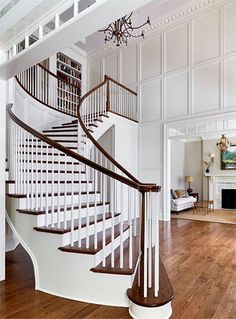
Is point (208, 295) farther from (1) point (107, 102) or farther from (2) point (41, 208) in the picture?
(1) point (107, 102)

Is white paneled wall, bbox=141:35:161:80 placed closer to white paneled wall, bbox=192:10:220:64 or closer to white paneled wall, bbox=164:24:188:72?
white paneled wall, bbox=164:24:188:72

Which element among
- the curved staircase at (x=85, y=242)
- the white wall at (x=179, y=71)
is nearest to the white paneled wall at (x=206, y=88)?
the white wall at (x=179, y=71)

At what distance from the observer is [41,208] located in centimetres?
273

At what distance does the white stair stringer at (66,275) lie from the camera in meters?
2.25

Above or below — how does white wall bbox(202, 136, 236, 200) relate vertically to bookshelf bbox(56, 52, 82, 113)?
below

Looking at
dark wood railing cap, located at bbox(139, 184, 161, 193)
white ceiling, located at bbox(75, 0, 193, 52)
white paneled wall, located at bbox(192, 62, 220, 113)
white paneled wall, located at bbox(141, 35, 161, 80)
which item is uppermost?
white ceiling, located at bbox(75, 0, 193, 52)

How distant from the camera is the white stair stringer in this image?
225 centimetres

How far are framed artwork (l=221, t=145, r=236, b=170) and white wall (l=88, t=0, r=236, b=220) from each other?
3896 millimetres

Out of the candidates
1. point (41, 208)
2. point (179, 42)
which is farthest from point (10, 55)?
point (179, 42)

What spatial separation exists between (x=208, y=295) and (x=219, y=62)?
17.1 feet

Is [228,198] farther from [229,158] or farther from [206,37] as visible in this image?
[206,37]

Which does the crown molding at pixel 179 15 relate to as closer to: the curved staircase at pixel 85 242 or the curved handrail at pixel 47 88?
the curved handrail at pixel 47 88

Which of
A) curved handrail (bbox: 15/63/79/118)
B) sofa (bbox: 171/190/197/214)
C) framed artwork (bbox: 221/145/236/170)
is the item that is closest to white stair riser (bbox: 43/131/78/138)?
curved handrail (bbox: 15/63/79/118)

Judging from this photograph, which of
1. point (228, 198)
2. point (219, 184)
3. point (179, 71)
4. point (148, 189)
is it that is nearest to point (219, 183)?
point (219, 184)
